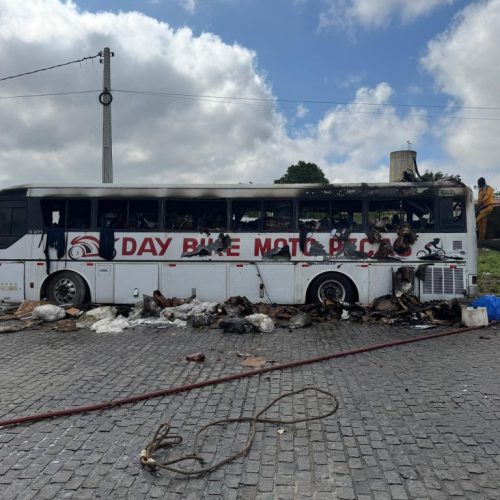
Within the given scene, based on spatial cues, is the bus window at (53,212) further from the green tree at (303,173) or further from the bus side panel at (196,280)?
the green tree at (303,173)

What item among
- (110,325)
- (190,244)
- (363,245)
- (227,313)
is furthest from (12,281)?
(363,245)

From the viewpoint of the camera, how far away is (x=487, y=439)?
12.8 feet

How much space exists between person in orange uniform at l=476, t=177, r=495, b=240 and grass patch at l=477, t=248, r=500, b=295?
321cm

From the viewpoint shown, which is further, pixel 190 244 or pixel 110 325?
pixel 190 244

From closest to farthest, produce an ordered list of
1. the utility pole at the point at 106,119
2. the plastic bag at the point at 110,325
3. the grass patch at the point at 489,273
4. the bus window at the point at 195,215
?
1. the plastic bag at the point at 110,325
2. the bus window at the point at 195,215
3. the grass patch at the point at 489,273
4. the utility pole at the point at 106,119

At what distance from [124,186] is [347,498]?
8.81 metres

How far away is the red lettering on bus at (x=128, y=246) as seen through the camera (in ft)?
33.5

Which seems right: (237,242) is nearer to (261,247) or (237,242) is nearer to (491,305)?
(261,247)

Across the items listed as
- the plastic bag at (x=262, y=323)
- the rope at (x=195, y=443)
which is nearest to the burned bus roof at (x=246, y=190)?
the plastic bag at (x=262, y=323)

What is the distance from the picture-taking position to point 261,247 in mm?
10055

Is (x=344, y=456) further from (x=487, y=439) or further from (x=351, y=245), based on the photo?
(x=351, y=245)

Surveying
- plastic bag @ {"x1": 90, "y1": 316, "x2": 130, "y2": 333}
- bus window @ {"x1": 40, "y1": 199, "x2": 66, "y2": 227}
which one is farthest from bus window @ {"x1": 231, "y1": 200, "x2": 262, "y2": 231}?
bus window @ {"x1": 40, "y1": 199, "x2": 66, "y2": 227}

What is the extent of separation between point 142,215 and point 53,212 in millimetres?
2153

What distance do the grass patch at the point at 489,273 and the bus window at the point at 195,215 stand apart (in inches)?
326
